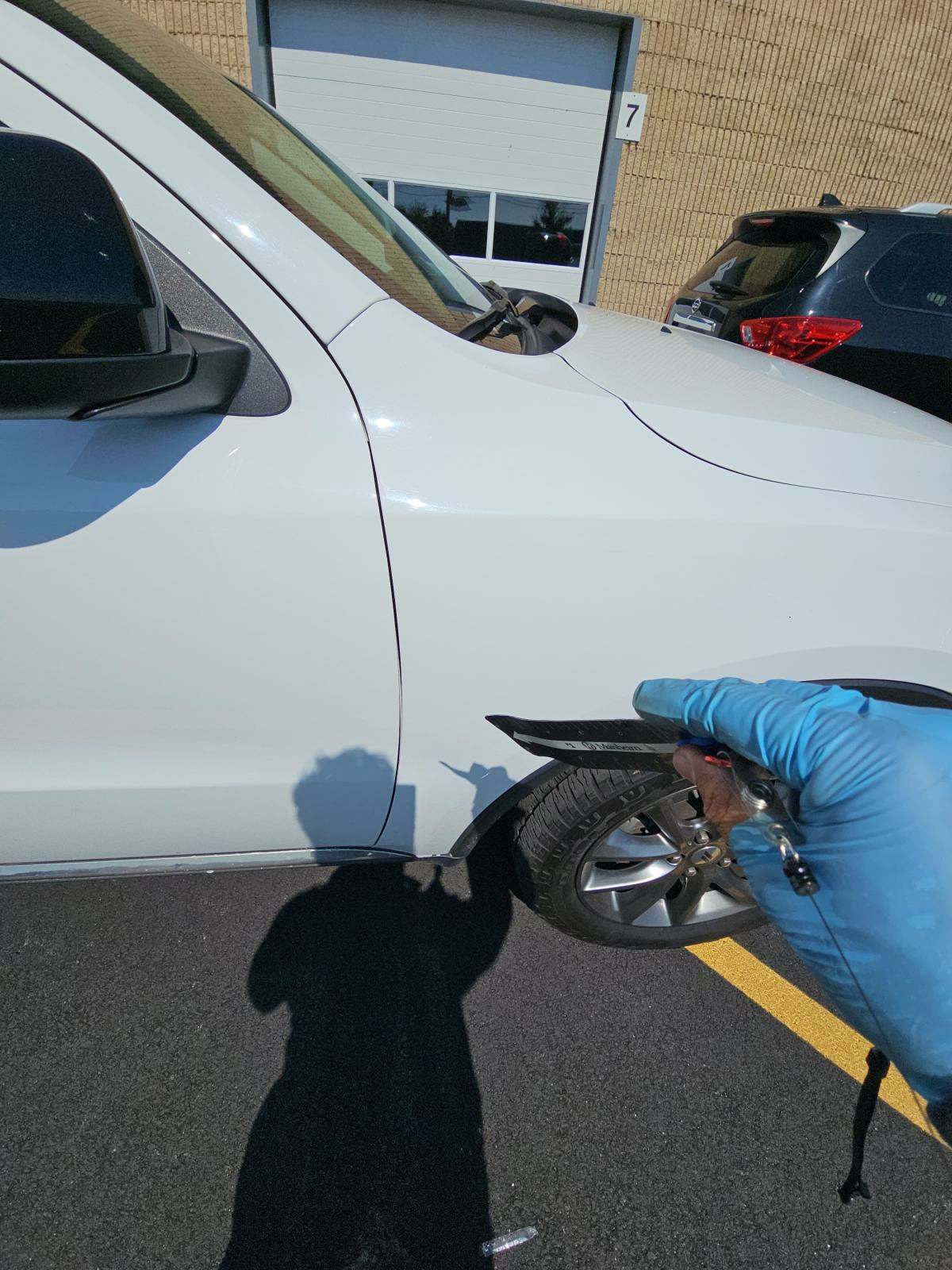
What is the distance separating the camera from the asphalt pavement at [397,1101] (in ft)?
4.39

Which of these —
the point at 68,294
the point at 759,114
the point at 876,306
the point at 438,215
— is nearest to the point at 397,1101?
the point at 68,294

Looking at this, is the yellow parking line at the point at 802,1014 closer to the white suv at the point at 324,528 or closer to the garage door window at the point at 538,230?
the white suv at the point at 324,528

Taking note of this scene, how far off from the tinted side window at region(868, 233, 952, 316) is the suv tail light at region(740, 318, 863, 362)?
254 millimetres

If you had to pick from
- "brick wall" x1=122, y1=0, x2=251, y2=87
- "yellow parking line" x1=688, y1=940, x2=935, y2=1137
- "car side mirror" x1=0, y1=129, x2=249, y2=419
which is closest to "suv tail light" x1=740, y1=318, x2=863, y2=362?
"yellow parking line" x1=688, y1=940, x2=935, y2=1137

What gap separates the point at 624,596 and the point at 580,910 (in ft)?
2.95

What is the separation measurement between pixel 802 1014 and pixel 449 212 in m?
7.47

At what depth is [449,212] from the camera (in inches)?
271

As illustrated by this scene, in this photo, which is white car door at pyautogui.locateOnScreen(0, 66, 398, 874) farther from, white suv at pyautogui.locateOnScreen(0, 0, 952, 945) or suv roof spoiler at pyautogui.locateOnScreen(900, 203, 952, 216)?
suv roof spoiler at pyautogui.locateOnScreen(900, 203, 952, 216)

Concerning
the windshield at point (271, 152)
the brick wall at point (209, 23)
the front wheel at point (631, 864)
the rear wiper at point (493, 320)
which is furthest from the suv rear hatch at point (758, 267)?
the brick wall at point (209, 23)

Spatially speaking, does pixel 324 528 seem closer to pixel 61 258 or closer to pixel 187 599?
pixel 187 599

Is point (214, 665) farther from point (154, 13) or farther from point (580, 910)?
point (154, 13)

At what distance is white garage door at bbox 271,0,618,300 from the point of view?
6094mm

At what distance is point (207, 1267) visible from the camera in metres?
1.27

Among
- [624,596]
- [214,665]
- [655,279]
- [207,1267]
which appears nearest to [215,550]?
[214,665]
